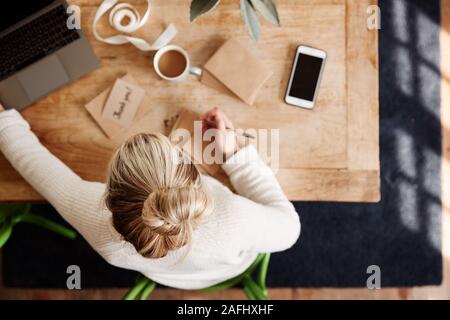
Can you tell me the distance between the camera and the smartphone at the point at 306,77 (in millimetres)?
1123

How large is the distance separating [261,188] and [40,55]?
0.67 m

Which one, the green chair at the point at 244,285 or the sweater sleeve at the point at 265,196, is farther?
the green chair at the point at 244,285

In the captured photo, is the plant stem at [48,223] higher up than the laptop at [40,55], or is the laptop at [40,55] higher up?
the laptop at [40,55]

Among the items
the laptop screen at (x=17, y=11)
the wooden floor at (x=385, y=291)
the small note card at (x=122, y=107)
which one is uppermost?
the laptop screen at (x=17, y=11)

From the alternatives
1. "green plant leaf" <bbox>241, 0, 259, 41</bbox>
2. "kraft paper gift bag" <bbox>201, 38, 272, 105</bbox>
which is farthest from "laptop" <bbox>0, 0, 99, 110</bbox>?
"green plant leaf" <bbox>241, 0, 259, 41</bbox>

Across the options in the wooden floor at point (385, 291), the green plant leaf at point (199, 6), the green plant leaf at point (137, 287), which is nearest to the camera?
the green plant leaf at point (199, 6)

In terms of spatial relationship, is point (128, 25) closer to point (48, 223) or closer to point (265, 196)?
point (265, 196)

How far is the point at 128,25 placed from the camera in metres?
1.14

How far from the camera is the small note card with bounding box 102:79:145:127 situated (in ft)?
3.74

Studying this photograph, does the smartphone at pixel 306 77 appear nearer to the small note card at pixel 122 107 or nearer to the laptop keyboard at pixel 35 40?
the small note card at pixel 122 107

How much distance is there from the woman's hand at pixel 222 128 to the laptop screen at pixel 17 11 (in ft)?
1.64

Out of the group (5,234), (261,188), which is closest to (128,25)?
(261,188)

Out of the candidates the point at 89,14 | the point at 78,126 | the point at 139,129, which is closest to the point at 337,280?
the point at 139,129

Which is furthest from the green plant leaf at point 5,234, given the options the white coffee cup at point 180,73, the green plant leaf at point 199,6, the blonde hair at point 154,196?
the green plant leaf at point 199,6
